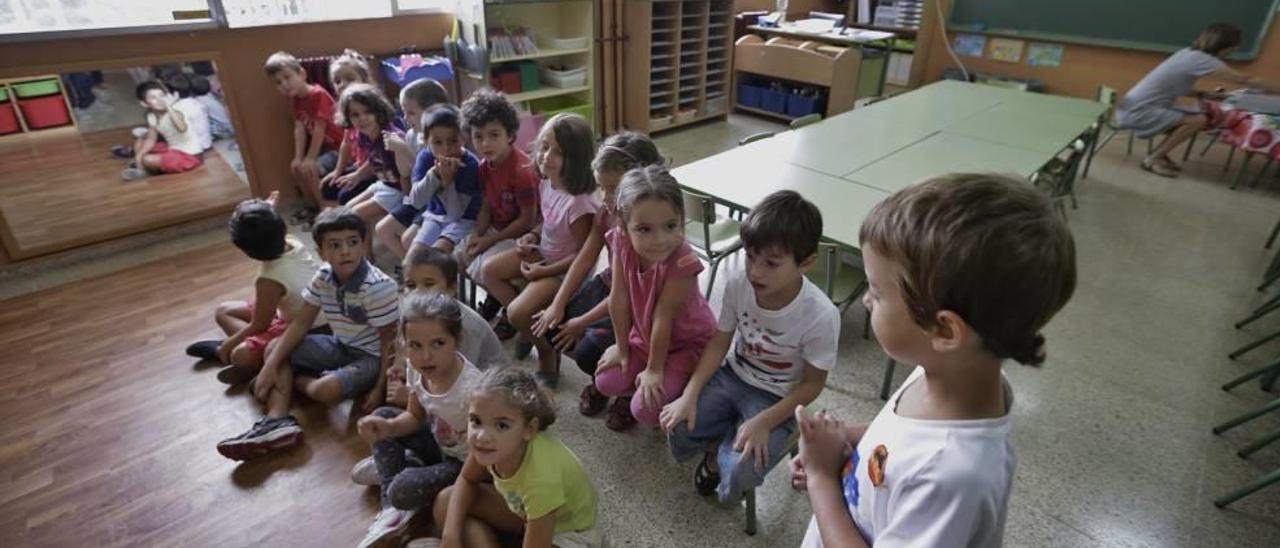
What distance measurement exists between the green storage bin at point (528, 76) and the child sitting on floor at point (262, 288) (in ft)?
8.18

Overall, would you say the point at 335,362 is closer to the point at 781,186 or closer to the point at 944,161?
the point at 781,186

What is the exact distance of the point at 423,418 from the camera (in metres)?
1.71

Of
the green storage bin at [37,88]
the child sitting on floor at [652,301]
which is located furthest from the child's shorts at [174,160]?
the child sitting on floor at [652,301]

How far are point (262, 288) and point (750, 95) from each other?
469cm

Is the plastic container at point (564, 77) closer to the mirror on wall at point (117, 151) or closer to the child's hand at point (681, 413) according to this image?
the mirror on wall at point (117, 151)

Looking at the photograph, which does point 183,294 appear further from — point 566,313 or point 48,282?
point 566,313

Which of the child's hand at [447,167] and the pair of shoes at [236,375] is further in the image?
the child's hand at [447,167]

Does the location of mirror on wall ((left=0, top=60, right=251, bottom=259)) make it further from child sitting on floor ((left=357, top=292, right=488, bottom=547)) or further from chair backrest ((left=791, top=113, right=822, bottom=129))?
chair backrest ((left=791, top=113, right=822, bottom=129))

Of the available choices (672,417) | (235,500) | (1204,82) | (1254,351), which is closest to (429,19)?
(235,500)

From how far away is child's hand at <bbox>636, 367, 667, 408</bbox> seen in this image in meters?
1.69

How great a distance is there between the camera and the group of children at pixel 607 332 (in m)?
0.67

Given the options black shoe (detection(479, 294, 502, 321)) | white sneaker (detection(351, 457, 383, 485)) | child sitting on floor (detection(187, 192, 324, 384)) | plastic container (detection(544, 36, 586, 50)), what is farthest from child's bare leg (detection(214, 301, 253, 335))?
plastic container (detection(544, 36, 586, 50))

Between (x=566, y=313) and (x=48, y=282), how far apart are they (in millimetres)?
2741

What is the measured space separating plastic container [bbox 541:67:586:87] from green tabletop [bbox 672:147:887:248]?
219 cm
